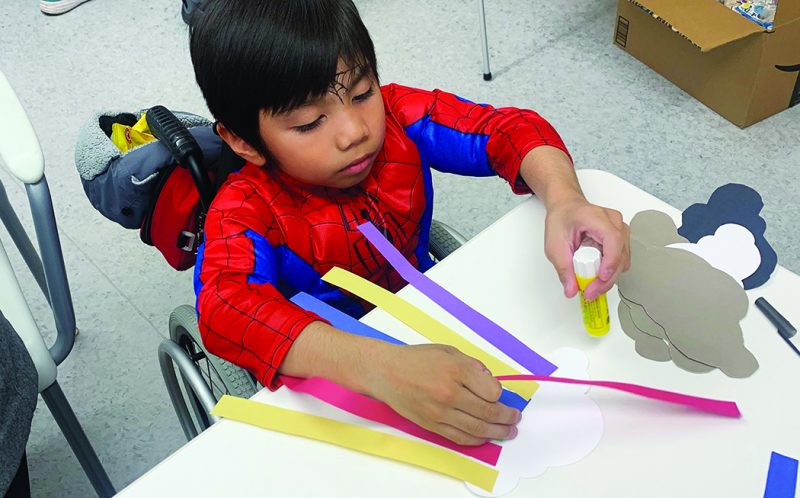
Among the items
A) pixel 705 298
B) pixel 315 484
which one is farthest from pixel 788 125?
pixel 315 484

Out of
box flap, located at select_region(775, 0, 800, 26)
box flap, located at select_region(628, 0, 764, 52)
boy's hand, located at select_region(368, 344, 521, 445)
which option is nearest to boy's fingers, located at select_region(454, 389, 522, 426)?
boy's hand, located at select_region(368, 344, 521, 445)

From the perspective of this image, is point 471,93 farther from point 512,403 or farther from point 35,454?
point 512,403

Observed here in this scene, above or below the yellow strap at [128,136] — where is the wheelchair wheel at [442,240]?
below

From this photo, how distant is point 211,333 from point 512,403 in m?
0.31

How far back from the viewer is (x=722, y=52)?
1837 mm

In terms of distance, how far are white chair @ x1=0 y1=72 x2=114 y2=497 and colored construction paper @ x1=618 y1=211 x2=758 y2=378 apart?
659mm

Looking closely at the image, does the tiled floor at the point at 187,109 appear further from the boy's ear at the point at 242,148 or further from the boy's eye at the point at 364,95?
the boy's eye at the point at 364,95

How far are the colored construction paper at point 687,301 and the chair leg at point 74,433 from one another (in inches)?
27.5

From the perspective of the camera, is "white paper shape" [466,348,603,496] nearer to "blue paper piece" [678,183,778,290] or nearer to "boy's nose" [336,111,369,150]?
"blue paper piece" [678,183,778,290]

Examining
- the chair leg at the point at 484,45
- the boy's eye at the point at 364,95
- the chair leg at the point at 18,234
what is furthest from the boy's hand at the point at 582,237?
the chair leg at the point at 484,45

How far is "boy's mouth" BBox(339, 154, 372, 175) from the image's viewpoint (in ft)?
2.97

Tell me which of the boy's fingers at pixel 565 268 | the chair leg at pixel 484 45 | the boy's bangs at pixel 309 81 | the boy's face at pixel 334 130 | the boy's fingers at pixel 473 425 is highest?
the boy's bangs at pixel 309 81

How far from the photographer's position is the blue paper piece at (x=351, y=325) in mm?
743

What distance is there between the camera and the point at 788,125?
1893mm
